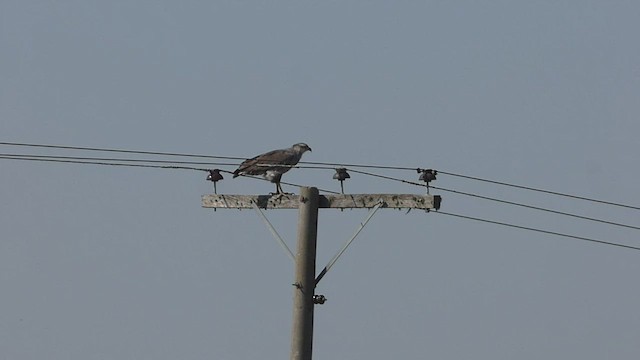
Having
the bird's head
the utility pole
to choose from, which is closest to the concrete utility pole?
the utility pole

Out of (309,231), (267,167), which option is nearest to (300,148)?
(267,167)

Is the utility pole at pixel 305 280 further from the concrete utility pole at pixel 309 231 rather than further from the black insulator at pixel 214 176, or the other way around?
the black insulator at pixel 214 176

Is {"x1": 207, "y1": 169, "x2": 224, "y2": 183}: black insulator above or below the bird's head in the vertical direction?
below

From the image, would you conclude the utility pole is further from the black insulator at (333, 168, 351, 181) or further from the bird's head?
the bird's head

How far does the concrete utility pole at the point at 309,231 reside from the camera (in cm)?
1686

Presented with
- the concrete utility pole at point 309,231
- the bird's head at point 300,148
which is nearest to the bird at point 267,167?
the bird's head at point 300,148

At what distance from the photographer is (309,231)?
17.0 metres

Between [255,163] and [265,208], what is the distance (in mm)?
2170

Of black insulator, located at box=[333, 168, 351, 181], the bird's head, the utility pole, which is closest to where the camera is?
the utility pole

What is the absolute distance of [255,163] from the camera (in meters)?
19.9

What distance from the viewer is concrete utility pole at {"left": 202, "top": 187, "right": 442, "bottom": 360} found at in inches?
664

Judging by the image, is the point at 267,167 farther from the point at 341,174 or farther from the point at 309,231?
the point at 309,231

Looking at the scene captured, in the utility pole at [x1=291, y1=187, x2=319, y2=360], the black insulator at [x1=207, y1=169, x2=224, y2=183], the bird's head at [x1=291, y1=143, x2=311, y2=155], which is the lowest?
the utility pole at [x1=291, y1=187, x2=319, y2=360]

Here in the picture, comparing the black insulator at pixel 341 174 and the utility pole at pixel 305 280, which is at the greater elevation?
the black insulator at pixel 341 174
